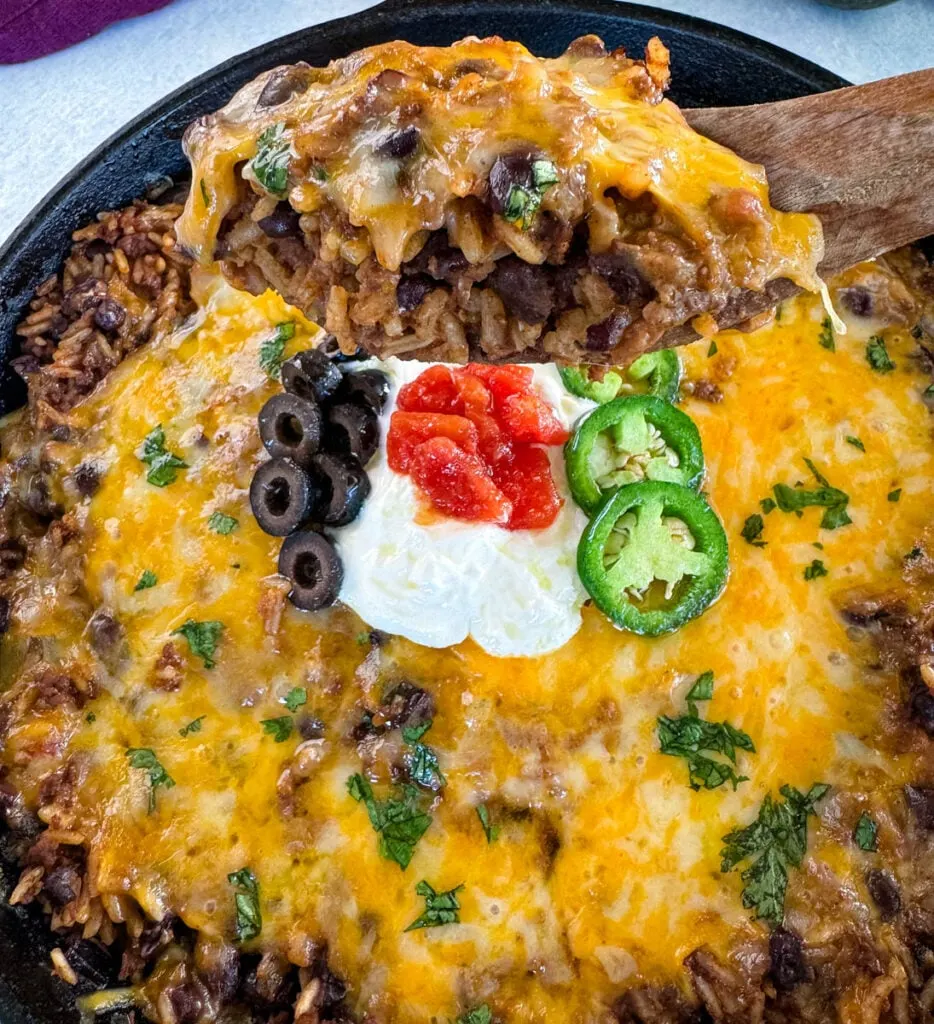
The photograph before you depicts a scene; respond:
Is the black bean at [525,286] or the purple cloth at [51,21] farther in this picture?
the purple cloth at [51,21]

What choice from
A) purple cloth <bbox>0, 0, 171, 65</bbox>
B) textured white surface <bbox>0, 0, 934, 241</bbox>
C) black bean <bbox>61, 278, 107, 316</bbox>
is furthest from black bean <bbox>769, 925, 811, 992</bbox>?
purple cloth <bbox>0, 0, 171, 65</bbox>

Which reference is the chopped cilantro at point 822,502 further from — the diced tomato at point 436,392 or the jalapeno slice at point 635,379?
the diced tomato at point 436,392

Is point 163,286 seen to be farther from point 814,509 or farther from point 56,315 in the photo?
point 814,509

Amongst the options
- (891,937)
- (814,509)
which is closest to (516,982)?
(891,937)

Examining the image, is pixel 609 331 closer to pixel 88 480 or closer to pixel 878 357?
pixel 878 357

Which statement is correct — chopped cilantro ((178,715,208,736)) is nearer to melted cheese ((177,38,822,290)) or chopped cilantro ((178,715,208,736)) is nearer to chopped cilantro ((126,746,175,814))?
chopped cilantro ((126,746,175,814))

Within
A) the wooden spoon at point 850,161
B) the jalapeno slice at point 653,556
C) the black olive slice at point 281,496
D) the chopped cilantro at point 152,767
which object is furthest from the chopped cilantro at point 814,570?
the chopped cilantro at point 152,767
